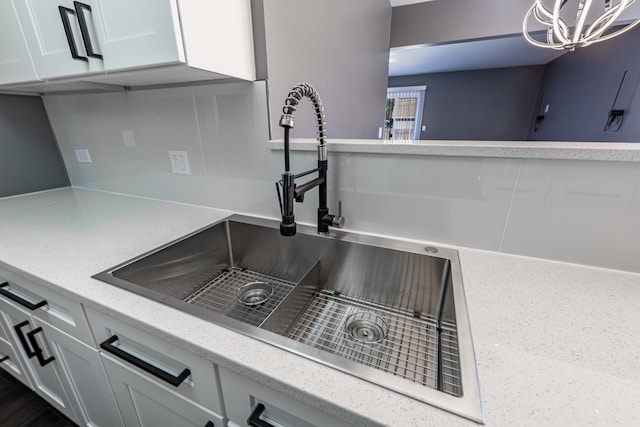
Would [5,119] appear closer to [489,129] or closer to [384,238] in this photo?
[384,238]

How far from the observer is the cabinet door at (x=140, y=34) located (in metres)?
0.64

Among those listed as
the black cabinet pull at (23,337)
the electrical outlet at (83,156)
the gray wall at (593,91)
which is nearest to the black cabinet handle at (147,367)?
the black cabinet pull at (23,337)

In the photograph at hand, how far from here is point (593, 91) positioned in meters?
3.57

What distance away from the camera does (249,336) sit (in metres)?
0.49

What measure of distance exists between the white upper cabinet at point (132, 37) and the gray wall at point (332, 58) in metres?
0.15

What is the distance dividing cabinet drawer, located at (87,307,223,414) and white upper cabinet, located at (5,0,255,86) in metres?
0.68

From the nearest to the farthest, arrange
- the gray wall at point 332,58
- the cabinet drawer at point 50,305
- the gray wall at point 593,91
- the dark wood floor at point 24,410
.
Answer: the cabinet drawer at point 50,305
the gray wall at point 332,58
the dark wood floor at point 24,410
the gray wall at point 593,91

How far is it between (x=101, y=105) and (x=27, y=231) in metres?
0.70

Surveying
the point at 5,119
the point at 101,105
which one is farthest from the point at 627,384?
the point at 5,119

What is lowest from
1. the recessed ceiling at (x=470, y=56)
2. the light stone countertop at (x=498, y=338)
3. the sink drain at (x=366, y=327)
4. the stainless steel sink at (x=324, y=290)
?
the sink drain at (x=366, y=327)

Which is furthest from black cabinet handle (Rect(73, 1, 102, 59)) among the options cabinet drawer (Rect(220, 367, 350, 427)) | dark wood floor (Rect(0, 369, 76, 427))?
dark wood floor (Rect(0, 369, 76, 427))

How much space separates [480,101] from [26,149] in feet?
24.5

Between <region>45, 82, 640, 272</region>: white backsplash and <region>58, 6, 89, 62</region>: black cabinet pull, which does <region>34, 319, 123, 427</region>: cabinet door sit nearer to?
<region>45, 82, 640, 272</region>: white backsplash

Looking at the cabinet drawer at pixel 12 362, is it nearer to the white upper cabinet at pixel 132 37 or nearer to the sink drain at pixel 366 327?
the white upper cabinet at pixel 132 37
